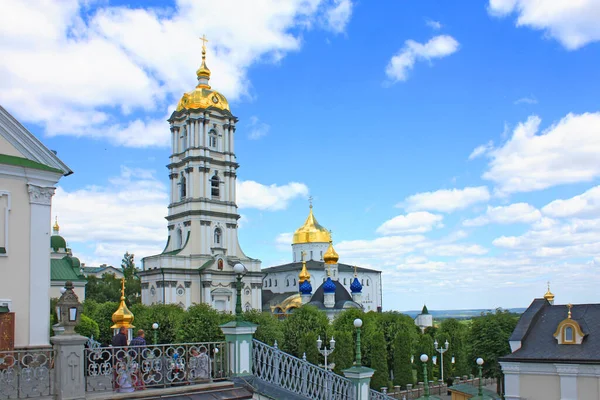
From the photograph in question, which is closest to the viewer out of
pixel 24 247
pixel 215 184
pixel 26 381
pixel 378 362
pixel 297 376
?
pixel 26 381

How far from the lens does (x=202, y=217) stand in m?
67.1

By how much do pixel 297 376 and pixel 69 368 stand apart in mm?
4805

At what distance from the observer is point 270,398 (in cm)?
1216

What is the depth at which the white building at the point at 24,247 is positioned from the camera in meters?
15.8

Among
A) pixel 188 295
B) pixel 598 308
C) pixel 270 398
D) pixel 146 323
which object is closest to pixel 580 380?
pixel 598 308

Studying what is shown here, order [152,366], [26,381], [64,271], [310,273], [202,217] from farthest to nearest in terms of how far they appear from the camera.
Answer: [310,273] < [202,217] < [64,271] < [152,366] < [26,381]

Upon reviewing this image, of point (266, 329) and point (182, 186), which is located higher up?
point (182, 186)

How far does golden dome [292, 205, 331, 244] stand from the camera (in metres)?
99.7

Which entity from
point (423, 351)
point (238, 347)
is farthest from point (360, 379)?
point (423, 351)

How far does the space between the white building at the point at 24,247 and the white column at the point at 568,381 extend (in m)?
21.1

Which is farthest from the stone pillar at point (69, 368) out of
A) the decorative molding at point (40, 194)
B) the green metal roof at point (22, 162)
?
the green metal roof at point (22, 162)

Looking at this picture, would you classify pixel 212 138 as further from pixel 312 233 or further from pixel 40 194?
pixel 40 194

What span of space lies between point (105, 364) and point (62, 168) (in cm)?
876

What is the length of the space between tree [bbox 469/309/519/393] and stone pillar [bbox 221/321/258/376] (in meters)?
28.4
